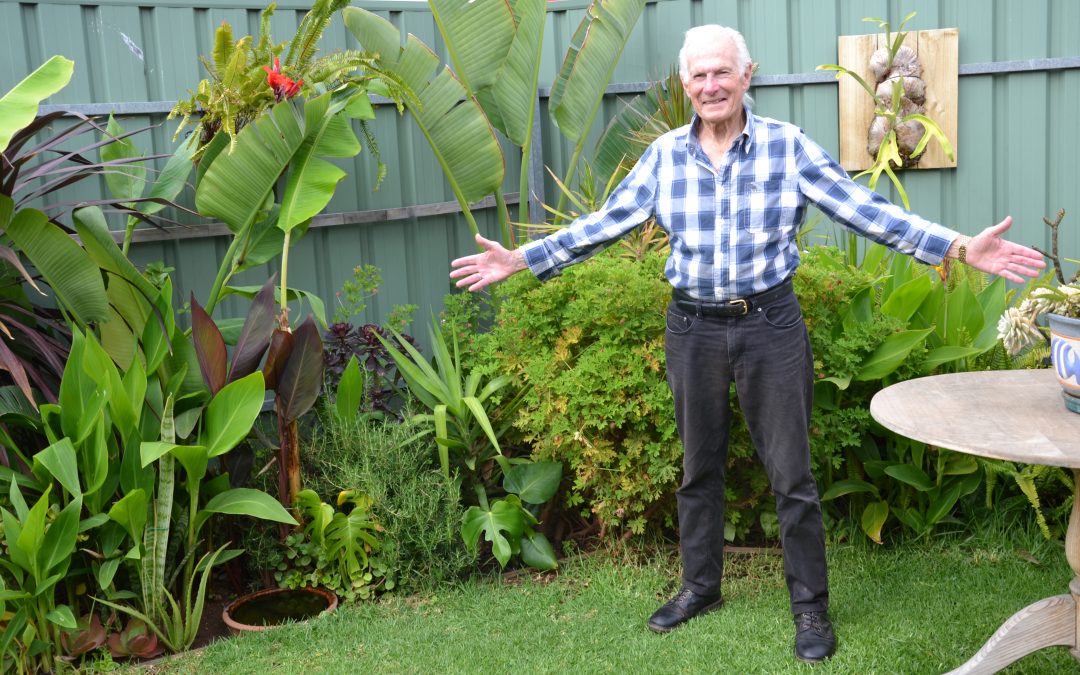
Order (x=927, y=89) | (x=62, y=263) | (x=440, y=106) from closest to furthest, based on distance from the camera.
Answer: (x=62, y=263) → (x=440, y=106) → (x=927, y=89)

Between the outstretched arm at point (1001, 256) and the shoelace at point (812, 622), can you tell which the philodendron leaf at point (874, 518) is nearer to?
the shoelace at point (812, 622)

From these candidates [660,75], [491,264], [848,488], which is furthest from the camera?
[660,75]

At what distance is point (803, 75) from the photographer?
5723mm

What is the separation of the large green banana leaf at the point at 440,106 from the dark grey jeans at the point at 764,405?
1846 mm

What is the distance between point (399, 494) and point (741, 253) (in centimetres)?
189

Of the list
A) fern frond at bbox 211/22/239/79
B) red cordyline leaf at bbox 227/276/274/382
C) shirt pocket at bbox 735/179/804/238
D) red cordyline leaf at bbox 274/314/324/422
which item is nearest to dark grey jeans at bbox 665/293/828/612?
shirt pocket at bbox 735/179/804/238

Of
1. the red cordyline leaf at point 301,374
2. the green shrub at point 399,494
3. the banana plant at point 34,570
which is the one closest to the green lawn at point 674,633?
the green shrub at point 399,494

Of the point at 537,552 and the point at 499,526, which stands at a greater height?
the point at 499,526

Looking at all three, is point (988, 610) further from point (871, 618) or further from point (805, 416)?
point (805, 416)

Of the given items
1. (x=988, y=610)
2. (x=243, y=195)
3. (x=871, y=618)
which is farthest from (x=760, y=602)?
(x=243, y=195)

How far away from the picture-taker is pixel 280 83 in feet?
13.7

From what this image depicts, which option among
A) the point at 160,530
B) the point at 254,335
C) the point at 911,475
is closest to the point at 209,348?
the point at 254,335

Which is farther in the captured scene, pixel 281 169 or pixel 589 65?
pixel 589 65

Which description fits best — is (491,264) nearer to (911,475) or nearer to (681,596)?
(681,596)
